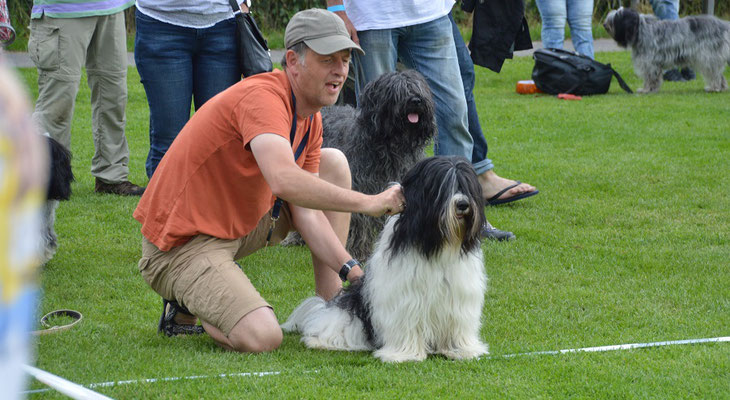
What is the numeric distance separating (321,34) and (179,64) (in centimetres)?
157

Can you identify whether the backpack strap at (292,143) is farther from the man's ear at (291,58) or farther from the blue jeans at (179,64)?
the blue jeans at (179,64)

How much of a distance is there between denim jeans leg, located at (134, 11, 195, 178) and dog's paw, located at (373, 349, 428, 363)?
213cm

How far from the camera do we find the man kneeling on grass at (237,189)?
319 cm

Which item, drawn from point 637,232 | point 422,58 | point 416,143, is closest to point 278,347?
point 416,143

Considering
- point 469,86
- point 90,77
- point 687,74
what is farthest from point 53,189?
point 687,74

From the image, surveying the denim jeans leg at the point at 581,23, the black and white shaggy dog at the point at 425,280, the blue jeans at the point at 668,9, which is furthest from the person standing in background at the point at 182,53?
the blue jeans at the point at 668,9

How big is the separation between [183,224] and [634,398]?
1.83 meters

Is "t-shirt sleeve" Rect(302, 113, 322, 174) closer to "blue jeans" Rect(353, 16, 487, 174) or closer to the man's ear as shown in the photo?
the man's ear

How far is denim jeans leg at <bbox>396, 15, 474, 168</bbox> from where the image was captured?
4.95 metres

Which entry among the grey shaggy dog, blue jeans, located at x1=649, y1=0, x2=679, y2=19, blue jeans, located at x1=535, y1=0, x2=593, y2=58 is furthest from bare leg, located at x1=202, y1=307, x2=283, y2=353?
blue jeans, located at x1=649, y1=0, x2=679, y2=19

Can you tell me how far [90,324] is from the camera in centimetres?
374

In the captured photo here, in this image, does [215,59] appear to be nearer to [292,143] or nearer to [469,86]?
[292,143]

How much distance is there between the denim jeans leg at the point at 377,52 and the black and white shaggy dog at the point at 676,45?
20.9 feet

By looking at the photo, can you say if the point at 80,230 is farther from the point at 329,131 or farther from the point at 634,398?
the point at 634,398
